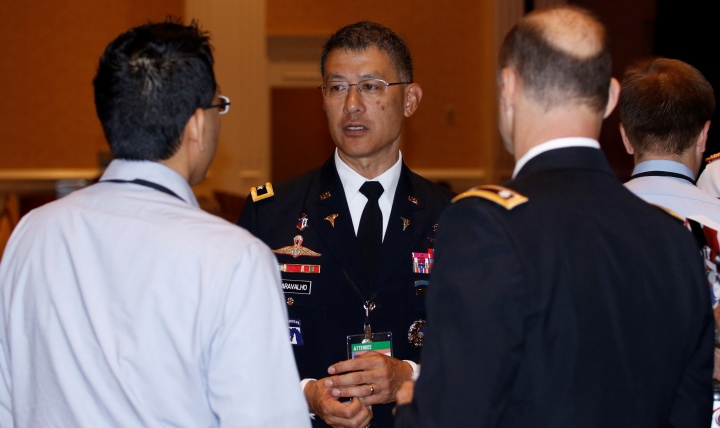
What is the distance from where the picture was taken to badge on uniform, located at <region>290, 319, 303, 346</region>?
2.21 metres

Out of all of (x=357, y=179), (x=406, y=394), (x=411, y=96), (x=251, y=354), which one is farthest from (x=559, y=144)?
(x=411, y=96)

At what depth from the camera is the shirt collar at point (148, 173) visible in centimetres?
149

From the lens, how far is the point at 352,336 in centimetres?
213

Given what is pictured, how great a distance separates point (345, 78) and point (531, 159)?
39.3 inches

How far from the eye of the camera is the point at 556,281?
52.5 inches

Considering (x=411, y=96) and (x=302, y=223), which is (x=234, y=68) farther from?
(x=302, y=223)

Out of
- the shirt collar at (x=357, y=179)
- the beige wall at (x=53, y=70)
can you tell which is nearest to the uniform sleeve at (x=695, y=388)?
the shirt collar at (x=357, y=179)

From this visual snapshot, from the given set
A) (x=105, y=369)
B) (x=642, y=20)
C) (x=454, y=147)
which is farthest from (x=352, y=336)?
(x=454, y=147)

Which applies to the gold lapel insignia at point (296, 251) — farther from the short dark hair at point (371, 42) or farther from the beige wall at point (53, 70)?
the beige wall at point (53, 70)

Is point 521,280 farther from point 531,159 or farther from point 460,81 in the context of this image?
point 460,81

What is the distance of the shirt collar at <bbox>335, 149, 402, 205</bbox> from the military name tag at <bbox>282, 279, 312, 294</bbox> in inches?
11.1

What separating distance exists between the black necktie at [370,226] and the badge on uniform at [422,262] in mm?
107

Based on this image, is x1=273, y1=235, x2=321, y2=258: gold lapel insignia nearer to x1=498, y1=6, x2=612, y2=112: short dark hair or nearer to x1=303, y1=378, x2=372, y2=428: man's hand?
x1=303, y1=378, x2=372, y2=428: man's hand

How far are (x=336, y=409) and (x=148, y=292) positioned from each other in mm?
769
